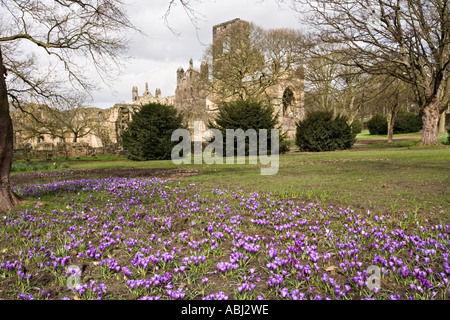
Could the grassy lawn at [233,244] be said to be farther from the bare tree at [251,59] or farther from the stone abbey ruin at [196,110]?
the bare tree at [251,59]

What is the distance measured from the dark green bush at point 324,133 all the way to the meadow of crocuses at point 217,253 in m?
17.3

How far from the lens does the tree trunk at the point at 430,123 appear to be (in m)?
18.9

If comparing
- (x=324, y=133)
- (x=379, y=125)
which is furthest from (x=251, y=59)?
(x=379, y=125)

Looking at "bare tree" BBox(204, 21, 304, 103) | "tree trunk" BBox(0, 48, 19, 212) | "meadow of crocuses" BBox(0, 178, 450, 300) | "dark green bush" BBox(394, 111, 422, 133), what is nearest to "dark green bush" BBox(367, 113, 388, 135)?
"dark green bush" BBox(394, 111, 422, 133)

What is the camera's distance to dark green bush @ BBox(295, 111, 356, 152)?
71.3 ft

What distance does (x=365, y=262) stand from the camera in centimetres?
310

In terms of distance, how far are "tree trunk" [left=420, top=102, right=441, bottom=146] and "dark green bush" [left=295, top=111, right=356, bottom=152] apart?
15.8ft

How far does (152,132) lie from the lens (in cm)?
1883

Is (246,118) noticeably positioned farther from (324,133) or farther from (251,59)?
(251,59)

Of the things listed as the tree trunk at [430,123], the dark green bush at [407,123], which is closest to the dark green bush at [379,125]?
the dark green bush at [407,123]

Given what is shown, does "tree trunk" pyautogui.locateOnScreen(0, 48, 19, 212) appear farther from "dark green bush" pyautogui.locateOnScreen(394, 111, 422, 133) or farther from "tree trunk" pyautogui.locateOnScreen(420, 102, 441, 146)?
"dark green bush" pyautogui.locateOnScreen(394, 111, 422, 133)
